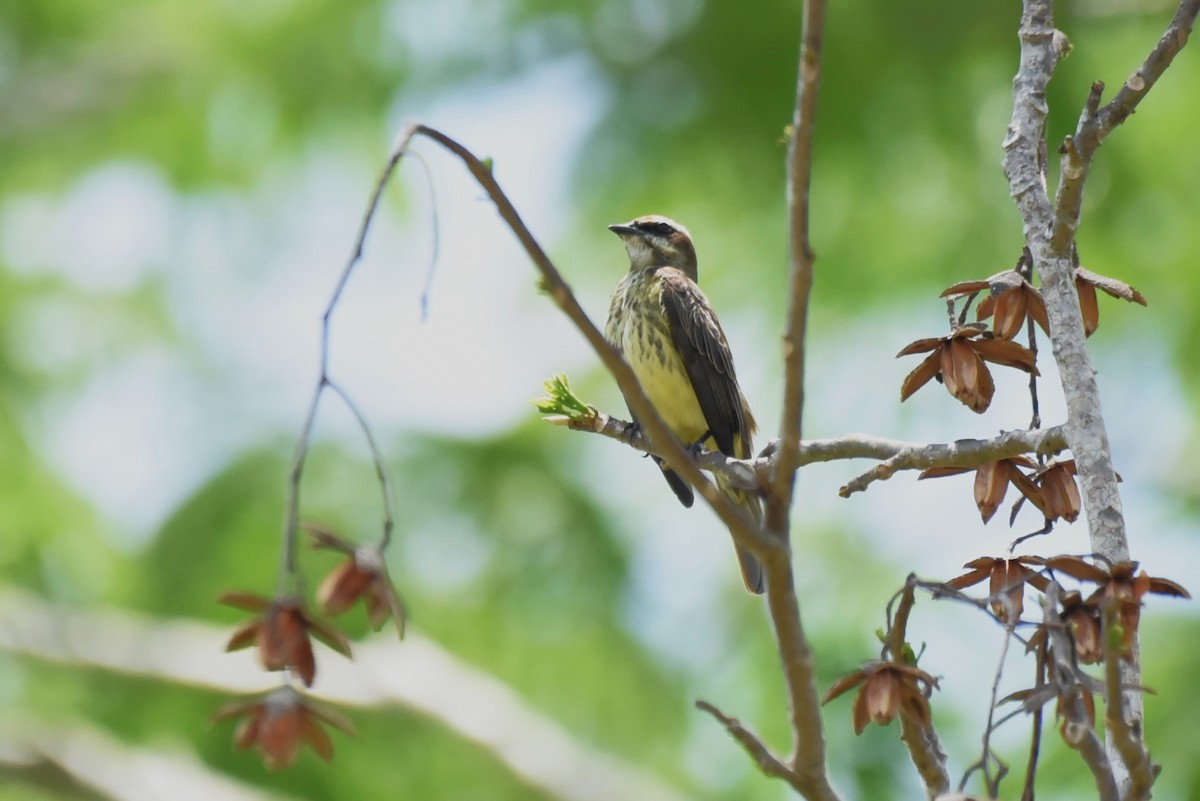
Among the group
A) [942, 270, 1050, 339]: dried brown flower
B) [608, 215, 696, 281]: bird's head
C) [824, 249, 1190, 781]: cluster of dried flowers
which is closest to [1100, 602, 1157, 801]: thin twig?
[824, 249, 1190, 781]: cluster of dried flowers

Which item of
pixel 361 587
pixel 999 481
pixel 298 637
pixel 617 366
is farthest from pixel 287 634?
pixel 999 481

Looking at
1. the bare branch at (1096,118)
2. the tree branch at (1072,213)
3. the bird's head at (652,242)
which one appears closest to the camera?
the tree branch at (1072,213)

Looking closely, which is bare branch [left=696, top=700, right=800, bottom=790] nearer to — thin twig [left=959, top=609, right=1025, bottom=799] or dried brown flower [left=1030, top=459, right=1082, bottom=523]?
thin twig [left=959, top=609, right=1025, bottom=799]

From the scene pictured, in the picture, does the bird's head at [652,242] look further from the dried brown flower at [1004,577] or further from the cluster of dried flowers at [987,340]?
the dried brown flower at [1004,577]

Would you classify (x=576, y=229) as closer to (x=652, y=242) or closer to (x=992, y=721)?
(x=652, y=242)

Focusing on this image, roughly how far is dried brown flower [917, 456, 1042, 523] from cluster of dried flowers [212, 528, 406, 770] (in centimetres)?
110

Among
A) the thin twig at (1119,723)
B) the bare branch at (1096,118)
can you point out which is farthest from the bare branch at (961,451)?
the thin twig at (1119,723)

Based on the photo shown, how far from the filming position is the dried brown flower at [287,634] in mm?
2137

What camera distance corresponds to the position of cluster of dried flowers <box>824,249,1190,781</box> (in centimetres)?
209

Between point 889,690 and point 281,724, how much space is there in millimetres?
907

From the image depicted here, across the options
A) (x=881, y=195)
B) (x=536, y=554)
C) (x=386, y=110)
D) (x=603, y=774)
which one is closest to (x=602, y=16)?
(x=386, y=110)

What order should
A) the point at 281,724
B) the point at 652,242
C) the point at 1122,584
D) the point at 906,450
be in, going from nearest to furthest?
1. the point at 1122,584
2. the point at 281,724
3. the point at 906,450
4. the point at 652,242

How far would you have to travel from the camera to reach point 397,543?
10062 millimetres

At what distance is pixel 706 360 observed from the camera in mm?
6105
